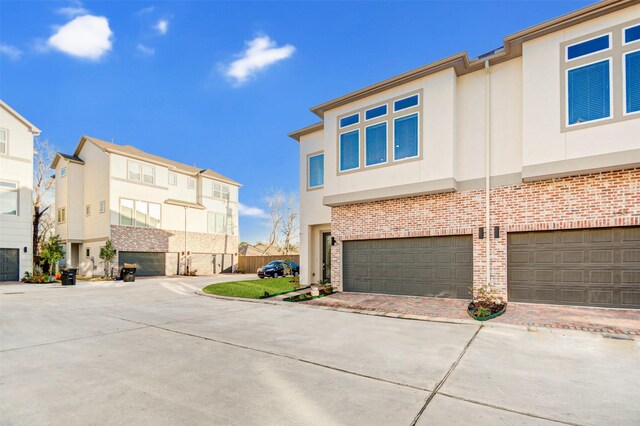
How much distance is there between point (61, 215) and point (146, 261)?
26.5 feet

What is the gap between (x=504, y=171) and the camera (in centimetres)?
1023

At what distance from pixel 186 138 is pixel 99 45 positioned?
16.6 meters

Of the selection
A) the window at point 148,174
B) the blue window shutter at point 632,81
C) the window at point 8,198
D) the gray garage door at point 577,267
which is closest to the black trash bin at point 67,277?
the window at point 8,198

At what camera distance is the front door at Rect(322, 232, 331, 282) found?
608 inches

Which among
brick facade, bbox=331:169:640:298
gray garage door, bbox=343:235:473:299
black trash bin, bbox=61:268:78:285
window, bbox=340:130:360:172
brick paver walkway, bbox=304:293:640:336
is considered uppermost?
window, bbox=340:130:360:172

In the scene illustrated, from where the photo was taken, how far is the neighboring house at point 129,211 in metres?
24.1

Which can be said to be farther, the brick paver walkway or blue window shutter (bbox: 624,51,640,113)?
blue window shutter (bbox: 624,51,640,113)

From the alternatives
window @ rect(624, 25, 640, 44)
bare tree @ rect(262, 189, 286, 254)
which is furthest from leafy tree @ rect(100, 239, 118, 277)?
window @ rect(624, 25, 640, 44)

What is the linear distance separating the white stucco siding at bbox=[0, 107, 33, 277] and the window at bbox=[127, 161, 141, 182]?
18.8 ft

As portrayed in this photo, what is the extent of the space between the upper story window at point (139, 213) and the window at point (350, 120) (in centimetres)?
1917

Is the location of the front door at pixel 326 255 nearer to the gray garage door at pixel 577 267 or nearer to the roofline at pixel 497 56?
the roofline at pixel 497 56

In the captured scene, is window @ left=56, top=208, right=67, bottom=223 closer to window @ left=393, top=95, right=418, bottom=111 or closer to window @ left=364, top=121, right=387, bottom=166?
window @ left=364, top=121, right=387, bottom=166

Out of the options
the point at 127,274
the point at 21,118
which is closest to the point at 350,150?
the point at 127,274

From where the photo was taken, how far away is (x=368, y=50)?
17547 mm
